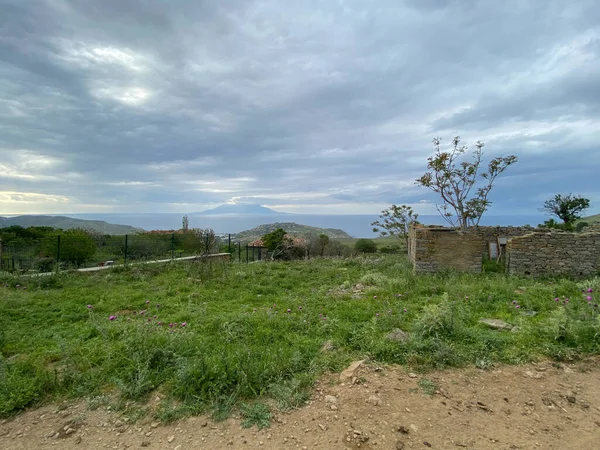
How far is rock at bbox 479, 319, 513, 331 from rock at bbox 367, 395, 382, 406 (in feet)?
8.99

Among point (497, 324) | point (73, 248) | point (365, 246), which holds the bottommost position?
point (497, 324)

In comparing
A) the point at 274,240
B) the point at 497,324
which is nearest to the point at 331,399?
the point at 497,324

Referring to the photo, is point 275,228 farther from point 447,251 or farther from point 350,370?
point 350,370

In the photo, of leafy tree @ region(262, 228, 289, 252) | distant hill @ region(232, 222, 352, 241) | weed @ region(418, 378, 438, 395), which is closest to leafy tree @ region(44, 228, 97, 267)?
distant hill @ region(232, 222, 352, 241)

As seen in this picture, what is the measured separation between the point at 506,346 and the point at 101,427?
4.43m

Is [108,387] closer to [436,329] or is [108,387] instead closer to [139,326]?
[139,326]

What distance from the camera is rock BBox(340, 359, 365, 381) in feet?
10.4

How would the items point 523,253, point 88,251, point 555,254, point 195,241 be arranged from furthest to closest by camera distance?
point 195,241 < point 88,251 < point 523,253 < point 555,254

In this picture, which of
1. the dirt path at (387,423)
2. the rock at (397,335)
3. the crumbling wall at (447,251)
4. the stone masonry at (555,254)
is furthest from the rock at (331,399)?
the stone masonry at (555,254)

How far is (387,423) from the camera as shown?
8.27 ft

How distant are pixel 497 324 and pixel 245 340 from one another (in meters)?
3.74

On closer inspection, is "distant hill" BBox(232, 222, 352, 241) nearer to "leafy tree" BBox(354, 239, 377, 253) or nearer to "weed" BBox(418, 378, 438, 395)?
"leafy tree" BBox(354, 239, 377, 253)

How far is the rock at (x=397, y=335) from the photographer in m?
3.92

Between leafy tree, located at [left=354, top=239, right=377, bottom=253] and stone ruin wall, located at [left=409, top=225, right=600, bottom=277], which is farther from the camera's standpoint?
leafy tree, located at [left=354, top=239, right=377, bottom=253]
